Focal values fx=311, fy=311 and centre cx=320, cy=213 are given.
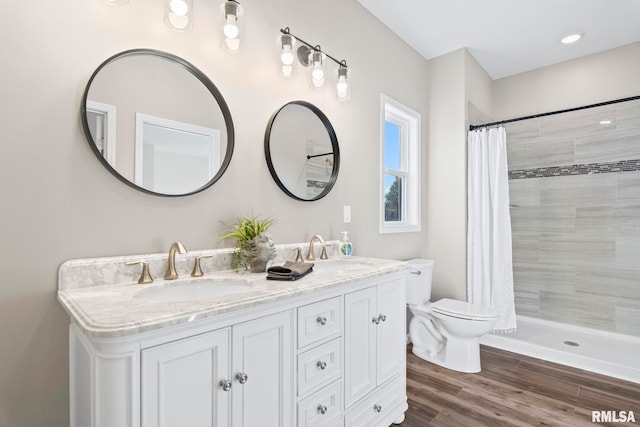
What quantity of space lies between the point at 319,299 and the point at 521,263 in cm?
310

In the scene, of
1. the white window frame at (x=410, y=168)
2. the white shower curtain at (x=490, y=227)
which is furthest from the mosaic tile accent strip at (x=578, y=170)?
the white window frame at (x=410, y=168)

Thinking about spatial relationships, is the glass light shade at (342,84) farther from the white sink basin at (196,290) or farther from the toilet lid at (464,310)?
the toilet lid at (464,310)

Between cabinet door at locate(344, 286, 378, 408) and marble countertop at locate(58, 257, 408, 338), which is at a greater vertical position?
marble countertop at locate(58, 257, 408, 338)

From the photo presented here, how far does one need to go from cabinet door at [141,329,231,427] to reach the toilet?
6.07 feet

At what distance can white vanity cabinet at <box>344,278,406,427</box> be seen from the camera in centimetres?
142

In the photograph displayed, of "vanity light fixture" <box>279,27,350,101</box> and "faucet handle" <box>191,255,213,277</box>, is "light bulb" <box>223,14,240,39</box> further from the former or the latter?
"faucet handle" <box>191,255,213,277</box>

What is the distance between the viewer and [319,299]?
1.26m

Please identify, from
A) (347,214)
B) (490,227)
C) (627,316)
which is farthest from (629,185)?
(347,214)

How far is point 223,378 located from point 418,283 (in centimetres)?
197

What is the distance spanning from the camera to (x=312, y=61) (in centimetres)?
188

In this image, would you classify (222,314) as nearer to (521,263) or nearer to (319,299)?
(319,299)

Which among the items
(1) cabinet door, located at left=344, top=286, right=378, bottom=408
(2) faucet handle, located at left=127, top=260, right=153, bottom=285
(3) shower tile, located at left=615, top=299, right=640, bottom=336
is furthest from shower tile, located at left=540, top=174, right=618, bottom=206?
(2) faucet handle, located at left=127, top=260, right=153, bottom=285

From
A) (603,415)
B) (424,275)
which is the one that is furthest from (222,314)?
(603,415)

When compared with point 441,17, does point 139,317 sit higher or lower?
lower
